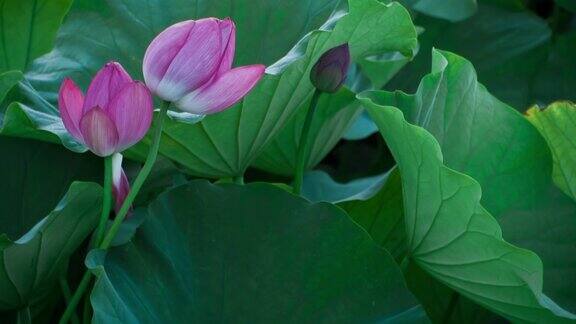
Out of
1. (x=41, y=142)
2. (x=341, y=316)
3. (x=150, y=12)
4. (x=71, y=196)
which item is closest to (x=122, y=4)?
(x=150, y=12)

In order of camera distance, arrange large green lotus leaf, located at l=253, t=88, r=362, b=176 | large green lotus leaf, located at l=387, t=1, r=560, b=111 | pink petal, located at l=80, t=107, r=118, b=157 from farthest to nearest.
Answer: large green lotus leaf, located at l=387, t=1, r=560, b=111 → large green lotus leaf, located at l=253, t=88, r=362, b=176 → pink petal, located at l=80, t=107, r=118, b=157

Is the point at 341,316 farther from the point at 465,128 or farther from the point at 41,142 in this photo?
the point at 41,142

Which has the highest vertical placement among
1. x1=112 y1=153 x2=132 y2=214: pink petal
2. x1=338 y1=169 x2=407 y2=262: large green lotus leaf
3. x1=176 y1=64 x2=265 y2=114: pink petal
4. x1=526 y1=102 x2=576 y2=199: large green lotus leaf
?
x1=176 y1=64 x2=265 y2=114: pink petal

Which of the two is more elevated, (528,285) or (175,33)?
(175,33)

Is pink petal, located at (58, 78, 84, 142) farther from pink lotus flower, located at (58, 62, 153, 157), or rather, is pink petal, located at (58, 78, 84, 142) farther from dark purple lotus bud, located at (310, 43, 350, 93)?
dark purple lotus bud, located at (310, 43, 350, 93)

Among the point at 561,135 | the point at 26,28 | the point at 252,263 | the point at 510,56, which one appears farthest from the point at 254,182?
the point at 510,56

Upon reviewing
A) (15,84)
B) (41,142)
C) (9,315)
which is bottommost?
(9,315)

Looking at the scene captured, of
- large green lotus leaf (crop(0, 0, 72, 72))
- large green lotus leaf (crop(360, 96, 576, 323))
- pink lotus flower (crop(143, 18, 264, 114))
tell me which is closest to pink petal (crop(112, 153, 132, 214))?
pink lotus flower (crop(143, 18, 264, 114))

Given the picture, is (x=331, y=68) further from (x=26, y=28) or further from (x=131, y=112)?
(x=26, y=28)
